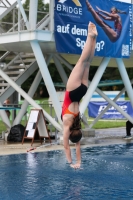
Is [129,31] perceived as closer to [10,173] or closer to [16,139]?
[16,139]

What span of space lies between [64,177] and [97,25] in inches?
325

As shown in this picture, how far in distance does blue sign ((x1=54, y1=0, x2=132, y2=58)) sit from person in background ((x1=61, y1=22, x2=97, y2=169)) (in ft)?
25.6

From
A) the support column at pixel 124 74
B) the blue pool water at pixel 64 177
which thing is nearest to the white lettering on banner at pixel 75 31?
the support column at pixel 124 74

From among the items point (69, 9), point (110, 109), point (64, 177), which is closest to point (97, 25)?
point (69, 9)

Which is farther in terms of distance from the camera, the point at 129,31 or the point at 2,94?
the point at 2,94

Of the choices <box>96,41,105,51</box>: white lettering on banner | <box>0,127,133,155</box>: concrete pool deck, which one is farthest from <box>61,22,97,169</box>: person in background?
<box>96,41,105,51</box>: white lettering on banner

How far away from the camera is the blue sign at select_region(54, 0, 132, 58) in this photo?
15.9m

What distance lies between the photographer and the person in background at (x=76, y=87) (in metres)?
7.89

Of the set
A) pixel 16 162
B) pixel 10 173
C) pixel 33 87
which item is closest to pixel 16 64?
pixel 33 87

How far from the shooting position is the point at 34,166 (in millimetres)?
11789

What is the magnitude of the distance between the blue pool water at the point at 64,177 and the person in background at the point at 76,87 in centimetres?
99

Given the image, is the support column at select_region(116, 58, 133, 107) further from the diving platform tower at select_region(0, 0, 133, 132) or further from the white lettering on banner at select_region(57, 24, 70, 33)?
the white lettering on banner at select_region(57, 24, 70, 33)

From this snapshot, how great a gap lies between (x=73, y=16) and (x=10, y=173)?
7371 mm

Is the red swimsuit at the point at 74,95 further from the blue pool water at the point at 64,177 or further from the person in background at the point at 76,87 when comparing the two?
the blue pool water at the point at 64,177
